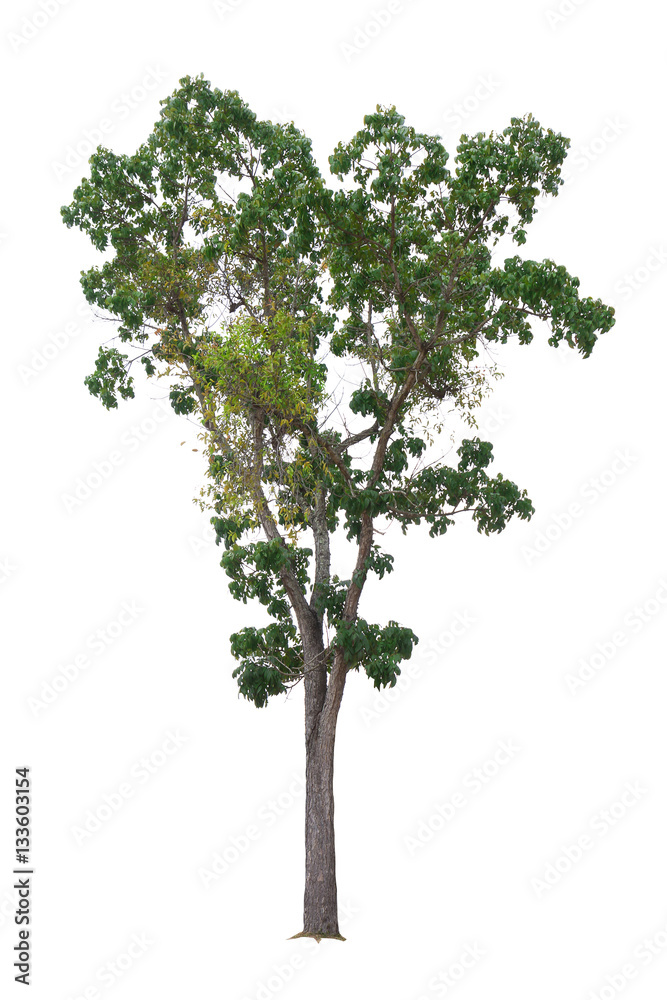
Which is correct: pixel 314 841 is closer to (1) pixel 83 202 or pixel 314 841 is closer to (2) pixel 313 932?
(2) pixel 313 932

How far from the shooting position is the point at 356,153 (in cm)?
986

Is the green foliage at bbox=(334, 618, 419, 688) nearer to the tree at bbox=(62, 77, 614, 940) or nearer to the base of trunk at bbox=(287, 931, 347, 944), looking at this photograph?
the tree at bbox=(62, 77, 614, 940)

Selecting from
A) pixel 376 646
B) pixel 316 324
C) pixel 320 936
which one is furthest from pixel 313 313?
pixel 320 936

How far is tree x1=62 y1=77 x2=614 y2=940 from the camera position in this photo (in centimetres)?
1026

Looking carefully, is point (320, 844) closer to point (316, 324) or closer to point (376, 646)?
point (376, 646)

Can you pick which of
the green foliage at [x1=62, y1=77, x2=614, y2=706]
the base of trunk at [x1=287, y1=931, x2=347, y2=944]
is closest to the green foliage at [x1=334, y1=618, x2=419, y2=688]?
the green foliage at [x1=62, y1=77, x2=614, y2=706]

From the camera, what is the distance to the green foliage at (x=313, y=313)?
10.2 m

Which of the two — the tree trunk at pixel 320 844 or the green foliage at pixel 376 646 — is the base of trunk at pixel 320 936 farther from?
the green foliage at pixel 376 646

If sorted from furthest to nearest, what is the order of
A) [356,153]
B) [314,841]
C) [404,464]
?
[404,464] < [314,841] < [356,153]

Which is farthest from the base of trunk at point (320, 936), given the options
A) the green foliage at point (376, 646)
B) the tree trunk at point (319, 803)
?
the green foliage at point (376, 646)

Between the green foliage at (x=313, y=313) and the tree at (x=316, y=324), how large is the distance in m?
0.02

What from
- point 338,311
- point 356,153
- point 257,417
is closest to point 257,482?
point 257,417

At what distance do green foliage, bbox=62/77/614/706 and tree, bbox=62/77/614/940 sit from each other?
0.02 metres

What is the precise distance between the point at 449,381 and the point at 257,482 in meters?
2.71
